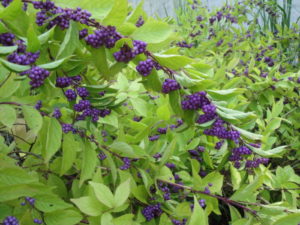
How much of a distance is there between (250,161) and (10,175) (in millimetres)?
668

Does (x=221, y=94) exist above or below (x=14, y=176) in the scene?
above

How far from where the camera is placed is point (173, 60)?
70cm

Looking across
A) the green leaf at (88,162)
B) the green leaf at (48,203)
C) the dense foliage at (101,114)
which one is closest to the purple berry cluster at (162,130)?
the dense foliage at (101,114)

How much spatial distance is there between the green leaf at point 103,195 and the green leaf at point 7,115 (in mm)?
220

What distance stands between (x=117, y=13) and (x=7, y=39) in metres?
0.19

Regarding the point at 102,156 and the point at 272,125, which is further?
the point at 272,125

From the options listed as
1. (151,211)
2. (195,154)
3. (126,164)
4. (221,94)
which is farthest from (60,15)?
(195,154)

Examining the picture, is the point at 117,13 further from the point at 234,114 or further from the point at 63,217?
the point at 63,217

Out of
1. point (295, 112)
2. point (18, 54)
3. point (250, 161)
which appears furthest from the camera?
point (295, 112)

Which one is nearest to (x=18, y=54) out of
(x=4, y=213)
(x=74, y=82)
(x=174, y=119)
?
(x=74, y=82)

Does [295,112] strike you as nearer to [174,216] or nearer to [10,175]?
[174,216]

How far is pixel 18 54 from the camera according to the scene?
2.02ft

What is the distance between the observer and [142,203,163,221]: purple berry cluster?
100 cm

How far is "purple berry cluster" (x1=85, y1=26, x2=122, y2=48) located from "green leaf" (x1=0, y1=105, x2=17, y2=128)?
25cm
